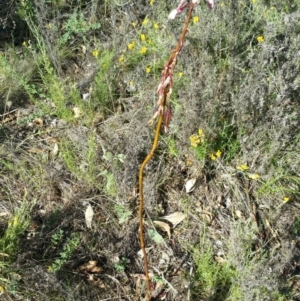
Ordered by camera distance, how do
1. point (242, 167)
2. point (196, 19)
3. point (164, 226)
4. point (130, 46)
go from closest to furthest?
point (164, 226) → point (242, 167) → point (196, 19) → point (130, 46)

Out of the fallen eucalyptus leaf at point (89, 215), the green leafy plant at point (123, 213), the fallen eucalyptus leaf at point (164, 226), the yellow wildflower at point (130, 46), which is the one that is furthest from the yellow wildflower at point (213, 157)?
the yellow wildflower at point (130, 46)

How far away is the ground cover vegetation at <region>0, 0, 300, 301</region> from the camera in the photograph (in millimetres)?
2471

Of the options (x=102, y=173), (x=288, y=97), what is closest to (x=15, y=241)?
(x=102, y=173)

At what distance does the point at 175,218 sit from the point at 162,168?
1.07 ft

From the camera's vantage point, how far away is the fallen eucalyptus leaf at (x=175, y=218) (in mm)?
2717

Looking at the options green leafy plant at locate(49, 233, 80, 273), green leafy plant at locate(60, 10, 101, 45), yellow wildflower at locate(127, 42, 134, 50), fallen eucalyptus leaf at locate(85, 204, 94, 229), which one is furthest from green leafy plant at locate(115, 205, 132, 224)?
green leafy plant at locate(60, 10, 101, 45)

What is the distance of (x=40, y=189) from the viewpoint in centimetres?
282

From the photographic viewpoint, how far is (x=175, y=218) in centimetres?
273

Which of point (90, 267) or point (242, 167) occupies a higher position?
point (242, 167)

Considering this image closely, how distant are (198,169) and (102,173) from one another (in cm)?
60

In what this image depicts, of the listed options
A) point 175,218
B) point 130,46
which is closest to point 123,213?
point 175,218

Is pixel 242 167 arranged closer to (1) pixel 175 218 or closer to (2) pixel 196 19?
(1) pixel 175 218

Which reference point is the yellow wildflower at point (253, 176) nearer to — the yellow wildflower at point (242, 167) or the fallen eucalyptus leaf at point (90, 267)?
the yellow wildflower at point (242, 167)

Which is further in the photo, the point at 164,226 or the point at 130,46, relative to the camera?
the point at 130,46
